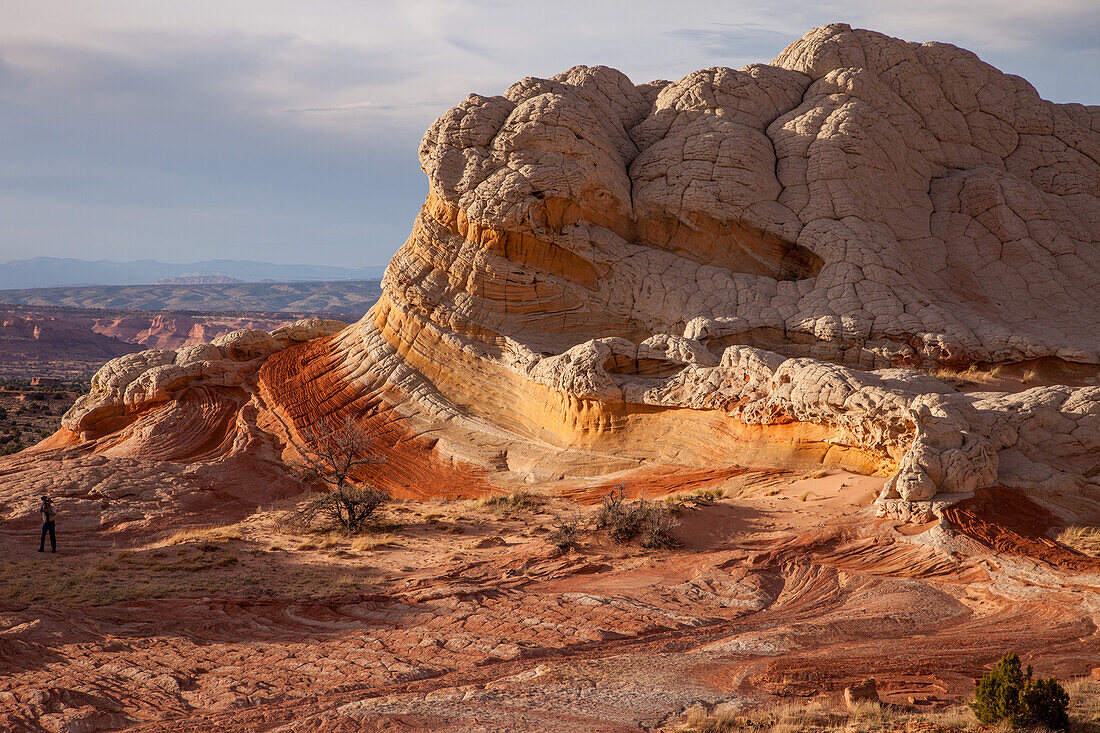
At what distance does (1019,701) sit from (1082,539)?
5.71 m

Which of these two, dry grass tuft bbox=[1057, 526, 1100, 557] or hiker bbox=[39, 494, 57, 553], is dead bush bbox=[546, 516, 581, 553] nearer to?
dry grass tuft bbox=[1057, 526, 1100, 557]

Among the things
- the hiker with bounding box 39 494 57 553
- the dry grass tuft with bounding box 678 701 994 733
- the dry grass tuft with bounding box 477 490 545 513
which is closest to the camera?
the dry grass tuft with bounding box 678 701 994 733

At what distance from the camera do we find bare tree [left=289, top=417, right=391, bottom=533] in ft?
47.3

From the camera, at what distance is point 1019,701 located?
6023 mm

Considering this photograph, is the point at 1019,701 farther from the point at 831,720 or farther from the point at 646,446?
the point at 646,446

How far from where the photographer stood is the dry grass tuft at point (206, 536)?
45.2 ft

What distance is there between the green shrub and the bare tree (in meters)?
10.1

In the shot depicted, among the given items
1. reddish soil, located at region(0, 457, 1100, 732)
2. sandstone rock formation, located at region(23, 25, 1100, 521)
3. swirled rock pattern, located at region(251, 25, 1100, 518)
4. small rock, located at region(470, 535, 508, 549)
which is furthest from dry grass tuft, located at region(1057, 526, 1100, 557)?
small rock, located at region(470, 535, 508, 549)

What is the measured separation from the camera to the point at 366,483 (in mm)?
17422

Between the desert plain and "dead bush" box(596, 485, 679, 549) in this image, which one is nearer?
the desert plain

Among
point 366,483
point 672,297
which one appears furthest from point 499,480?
point 672,297

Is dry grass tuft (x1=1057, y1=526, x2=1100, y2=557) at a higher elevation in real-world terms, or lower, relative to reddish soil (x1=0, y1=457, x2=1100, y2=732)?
higher

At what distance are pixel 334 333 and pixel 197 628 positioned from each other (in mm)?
13597

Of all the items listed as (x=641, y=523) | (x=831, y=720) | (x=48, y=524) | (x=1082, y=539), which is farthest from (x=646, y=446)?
(x=48, y=524)
